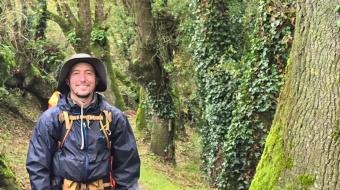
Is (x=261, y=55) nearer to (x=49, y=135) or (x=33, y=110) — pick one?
(x=49, y=135)

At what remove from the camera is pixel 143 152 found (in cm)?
1839

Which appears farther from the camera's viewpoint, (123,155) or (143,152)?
(143,152)

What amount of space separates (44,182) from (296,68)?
2717mm

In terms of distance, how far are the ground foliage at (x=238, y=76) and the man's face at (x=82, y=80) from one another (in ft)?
21.4

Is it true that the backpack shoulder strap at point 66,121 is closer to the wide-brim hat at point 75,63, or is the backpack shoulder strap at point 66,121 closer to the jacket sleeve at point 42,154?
the jacket sleeve at point 42,154

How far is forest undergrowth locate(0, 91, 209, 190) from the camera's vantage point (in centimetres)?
1322

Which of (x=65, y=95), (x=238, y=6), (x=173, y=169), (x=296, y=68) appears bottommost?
(x=173, y=169)

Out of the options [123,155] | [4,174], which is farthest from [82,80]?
[4,174]

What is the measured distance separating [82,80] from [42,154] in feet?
2.29

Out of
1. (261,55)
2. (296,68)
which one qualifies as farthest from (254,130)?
(296,68)

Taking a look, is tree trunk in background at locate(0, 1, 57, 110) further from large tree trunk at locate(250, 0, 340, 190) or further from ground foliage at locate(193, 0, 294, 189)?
large tree trunk at locate(250, 0, 340, 190)

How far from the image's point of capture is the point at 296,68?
4.62 metres

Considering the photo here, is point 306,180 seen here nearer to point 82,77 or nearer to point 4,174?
point 82,77

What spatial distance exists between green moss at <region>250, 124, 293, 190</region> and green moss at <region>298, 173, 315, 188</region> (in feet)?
0.55
